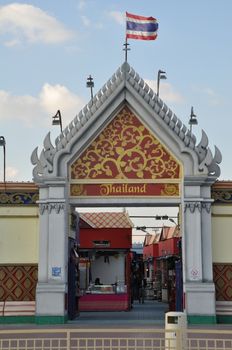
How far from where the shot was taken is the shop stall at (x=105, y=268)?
88.2ft

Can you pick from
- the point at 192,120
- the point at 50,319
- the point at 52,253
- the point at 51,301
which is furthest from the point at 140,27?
Result: the point at 50,319

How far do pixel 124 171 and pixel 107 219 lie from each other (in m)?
16.4

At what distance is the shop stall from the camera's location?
26.9 metres

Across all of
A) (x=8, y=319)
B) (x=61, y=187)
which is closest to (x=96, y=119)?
(x=61, y=187)

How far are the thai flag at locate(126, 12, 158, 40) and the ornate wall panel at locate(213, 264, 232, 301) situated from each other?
8.34 m

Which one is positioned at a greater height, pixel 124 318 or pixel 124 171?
pixel 124 171

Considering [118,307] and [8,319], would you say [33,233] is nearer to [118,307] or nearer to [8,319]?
[8,319]

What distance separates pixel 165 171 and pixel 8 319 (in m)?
7.27

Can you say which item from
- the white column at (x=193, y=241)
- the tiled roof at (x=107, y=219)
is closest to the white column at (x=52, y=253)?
the white column at (x=193, y=241)

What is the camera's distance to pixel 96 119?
21.8m

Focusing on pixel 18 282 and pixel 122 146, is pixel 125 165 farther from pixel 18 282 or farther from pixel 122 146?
pixel 18 282

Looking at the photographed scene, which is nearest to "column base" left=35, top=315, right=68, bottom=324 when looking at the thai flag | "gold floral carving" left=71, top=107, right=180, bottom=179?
"gold floral carving" left=71, top=107, right=180, bottom=179

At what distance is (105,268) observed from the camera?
30891 millimetres

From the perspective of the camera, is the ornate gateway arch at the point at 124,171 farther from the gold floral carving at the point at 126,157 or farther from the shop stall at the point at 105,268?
the shop stall at the point at 105,268
